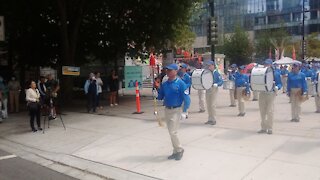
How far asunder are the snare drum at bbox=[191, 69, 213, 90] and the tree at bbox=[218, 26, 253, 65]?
56703mm

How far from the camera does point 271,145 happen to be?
9016 millimetres

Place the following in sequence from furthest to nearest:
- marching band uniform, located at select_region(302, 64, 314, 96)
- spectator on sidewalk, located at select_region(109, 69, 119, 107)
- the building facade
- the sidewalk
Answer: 1. the building facade
2. spectator on sidewalk, located at select_region(109, 69, 119, 107)
3. marching band uniform, located at select_region(302, 64, 314, 96)
4. the sidewalk

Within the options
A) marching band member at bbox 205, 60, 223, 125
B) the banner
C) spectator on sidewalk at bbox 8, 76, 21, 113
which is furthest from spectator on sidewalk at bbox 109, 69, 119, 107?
marching band member at bbox 205, 60, 223, 125

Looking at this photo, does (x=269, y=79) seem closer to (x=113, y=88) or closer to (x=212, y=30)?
(x=212, y=30)

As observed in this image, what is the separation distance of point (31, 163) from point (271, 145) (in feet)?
17.5

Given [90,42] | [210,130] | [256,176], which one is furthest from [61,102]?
[256,176]

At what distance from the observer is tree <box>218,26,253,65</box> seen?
68125 mm

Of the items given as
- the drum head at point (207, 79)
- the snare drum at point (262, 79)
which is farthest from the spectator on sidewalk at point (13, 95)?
the snare drum at point (262, 79)

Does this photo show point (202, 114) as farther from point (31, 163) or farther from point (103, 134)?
point (31, 163)

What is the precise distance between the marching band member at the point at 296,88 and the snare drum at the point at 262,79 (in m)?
2.11

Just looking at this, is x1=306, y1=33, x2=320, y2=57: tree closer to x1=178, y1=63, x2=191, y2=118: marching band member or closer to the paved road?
x1=178, y1=63, x2=191, y2=118: marching band member

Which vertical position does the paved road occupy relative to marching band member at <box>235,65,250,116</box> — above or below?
below

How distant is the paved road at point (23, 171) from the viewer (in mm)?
7836

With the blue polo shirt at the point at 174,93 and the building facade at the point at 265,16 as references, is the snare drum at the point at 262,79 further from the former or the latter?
the building facade at the point at 265,16
